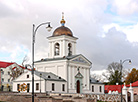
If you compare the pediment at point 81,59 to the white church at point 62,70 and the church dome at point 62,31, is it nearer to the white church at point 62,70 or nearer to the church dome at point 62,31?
the white church at point 62,70

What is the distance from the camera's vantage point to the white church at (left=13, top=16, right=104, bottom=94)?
54344 mm

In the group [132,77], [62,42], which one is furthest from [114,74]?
[62,42]

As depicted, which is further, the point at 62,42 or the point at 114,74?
the point at 114,74

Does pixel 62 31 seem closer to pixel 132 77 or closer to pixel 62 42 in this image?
pixel 62 42

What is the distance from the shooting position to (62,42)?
198ft

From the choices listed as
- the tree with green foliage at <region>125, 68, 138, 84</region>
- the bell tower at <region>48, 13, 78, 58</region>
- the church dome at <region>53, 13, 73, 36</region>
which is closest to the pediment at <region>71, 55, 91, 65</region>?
the bell tower at <region>48, 13, 78, 58</region>

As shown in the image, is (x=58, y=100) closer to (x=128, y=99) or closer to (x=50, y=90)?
(x=50, y=90)

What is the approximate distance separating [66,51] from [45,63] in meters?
5.20

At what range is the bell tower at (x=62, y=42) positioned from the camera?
6038cm

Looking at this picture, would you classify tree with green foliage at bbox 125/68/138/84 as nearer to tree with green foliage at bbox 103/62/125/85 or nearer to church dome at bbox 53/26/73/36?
tree with green foliage at bbox 103/62/125/85

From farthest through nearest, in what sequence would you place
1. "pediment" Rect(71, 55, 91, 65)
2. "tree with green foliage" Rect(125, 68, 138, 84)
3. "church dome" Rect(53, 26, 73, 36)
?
"tree with green foliage" Rect(125, 68, 138, 84) < "church dome" Rect(53, 26, 73, 36) < "pediment" Rect(71, 55, 91, 65)

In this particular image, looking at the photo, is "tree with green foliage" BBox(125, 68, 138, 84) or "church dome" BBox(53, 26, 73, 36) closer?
"church dome" BBox(53, 26, 73, 36)

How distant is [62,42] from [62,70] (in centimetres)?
643

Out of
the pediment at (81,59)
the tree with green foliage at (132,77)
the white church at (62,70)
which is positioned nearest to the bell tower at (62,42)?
the white church at (62,70)
